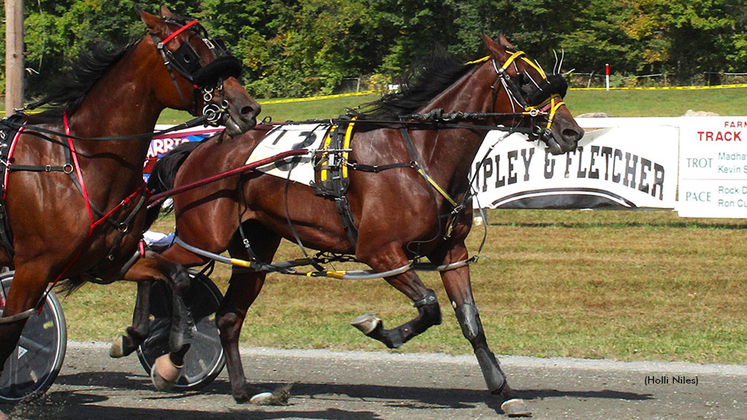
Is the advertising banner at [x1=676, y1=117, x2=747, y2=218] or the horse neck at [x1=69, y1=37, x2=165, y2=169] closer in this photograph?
the horse neck at [x1=69, y1=37, x2=165, y2=169]

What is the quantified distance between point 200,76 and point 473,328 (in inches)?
84.7

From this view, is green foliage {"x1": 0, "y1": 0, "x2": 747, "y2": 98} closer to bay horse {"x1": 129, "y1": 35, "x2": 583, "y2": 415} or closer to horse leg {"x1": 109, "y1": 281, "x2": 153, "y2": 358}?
bay horse {"x1": 129, "y1": 35, "x2": 583, "y2": 415}

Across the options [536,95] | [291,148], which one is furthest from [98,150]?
[536,95]

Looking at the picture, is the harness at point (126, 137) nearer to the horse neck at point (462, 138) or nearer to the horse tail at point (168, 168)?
the horse neck at point (462, 138)

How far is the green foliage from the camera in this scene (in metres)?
44.4

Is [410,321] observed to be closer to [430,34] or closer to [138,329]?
[138,329]

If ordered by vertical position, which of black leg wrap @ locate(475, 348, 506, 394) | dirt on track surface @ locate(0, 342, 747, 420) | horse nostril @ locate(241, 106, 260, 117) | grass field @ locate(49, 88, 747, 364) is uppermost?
horse nostril @ locate(241, 106, 260, 117)

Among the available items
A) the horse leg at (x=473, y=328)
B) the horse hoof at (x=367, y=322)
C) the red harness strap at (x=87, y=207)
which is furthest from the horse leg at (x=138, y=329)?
the horse leg at (x=473, y=328)

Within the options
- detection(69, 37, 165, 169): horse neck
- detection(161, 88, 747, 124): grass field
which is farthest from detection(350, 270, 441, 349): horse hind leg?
detection(161, 88, 747, 124): grass field

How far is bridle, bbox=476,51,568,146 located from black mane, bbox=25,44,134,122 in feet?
7.33

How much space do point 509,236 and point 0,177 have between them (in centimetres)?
892

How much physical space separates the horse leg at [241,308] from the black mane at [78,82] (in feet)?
5.55

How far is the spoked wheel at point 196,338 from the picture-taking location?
5633mm

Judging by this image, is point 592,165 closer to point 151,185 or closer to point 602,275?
point 602,275
